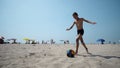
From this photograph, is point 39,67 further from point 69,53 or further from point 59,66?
point 69,53

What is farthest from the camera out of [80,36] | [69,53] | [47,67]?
[80,36]

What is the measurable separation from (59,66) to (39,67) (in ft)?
1.87

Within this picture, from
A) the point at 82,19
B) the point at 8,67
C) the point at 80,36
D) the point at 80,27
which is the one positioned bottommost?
the point at 8,67

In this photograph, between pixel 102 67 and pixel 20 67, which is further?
pixel 20 67

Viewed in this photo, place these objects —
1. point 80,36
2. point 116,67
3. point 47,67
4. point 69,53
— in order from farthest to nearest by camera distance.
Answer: point 80,36 < point 69,53 < point 47,67 < point 116,67

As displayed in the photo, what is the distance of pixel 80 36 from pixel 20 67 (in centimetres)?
327

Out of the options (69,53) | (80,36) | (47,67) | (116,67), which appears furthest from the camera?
(80,36)

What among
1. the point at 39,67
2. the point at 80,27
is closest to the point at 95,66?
the point at 39,67

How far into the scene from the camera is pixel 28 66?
381 centimetres

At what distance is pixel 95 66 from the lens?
3426mm

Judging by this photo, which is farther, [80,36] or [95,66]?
[80,36]

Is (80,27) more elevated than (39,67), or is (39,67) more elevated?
(80,27)

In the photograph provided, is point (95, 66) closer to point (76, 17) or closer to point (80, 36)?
point (80, 36)

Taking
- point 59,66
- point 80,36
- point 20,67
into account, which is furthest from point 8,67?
point 80,36
